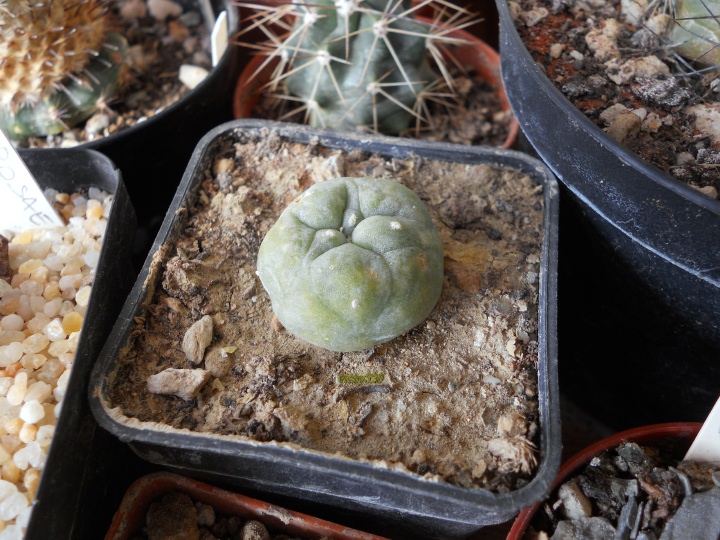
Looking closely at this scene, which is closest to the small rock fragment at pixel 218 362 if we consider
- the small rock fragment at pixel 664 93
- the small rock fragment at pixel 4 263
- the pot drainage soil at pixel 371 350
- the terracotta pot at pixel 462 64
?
the pot drainage soil at pixel 371 350

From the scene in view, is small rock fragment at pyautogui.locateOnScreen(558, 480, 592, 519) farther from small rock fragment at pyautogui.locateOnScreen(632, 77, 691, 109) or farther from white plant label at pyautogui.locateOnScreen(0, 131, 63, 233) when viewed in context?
white plant label at pyautogui.locateOnScreen(0, 131, 63, 233)

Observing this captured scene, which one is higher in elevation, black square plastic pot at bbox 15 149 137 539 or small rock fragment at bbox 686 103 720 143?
small rock fragment at bbox 686 103 720 143

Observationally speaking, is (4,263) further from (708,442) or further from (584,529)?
(708,442)

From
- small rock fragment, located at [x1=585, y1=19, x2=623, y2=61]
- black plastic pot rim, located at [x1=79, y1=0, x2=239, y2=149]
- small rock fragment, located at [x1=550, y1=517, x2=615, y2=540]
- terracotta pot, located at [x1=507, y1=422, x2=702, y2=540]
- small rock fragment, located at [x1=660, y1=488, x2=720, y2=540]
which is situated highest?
small rock fragment, located at [x1=585, y1=19, x2=623, y2=61]

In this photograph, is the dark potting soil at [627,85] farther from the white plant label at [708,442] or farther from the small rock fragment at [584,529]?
the small rock fragment at [584,529]

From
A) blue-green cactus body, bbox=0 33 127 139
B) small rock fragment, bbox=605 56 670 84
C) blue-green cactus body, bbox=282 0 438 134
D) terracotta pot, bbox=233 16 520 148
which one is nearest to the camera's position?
small rock fragment, bbox=605 56 670 84

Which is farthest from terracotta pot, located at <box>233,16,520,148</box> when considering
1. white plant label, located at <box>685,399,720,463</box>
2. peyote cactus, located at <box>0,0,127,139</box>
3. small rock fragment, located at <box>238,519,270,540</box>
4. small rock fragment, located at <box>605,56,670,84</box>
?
small rock fragment, located at <box>238,519,270,540</box>

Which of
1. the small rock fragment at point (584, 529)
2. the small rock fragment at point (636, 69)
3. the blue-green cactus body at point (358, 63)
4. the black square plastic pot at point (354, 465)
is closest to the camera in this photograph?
the black square plastic pot at point (354, 465)
